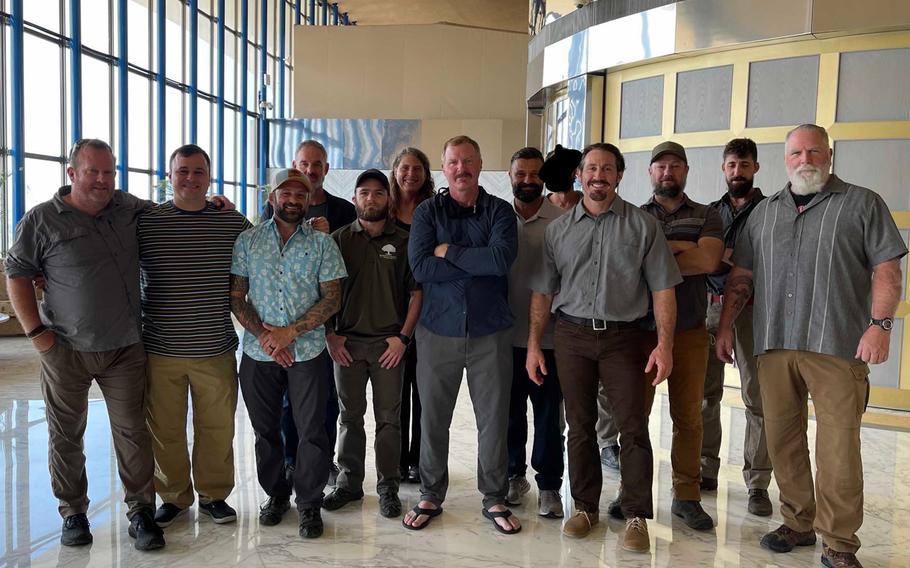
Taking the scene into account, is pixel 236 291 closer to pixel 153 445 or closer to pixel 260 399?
pixel 260 399

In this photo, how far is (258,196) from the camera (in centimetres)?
1750

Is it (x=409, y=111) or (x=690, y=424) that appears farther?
(x=409, y=111)

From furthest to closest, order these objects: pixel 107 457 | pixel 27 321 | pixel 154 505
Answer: pixel 107 457
pixel 154 505
pixel 27 321

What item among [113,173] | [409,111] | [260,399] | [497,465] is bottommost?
[497,465]

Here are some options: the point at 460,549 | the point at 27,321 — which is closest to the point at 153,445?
the point at 27,321

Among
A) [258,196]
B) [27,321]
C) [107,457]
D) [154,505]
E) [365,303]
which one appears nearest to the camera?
[27,321]

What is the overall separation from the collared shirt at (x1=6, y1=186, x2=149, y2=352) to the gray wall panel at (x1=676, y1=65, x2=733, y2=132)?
15.2 ft

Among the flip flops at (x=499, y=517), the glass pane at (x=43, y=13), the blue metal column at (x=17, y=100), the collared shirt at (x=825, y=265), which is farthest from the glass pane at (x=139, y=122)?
the collared shirt at (x=825, y=265)

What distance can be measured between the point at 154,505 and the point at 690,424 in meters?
2.51

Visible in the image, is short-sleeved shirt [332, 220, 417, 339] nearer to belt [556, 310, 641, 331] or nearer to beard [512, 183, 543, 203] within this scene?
beard [512, 183, 543, 203]

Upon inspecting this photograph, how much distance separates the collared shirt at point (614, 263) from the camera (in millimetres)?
3176

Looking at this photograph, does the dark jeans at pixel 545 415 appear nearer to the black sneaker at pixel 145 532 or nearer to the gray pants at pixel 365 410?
the gray pants at pixel 365 410

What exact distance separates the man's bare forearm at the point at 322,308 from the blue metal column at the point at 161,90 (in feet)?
36.4

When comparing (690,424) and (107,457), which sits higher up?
(690,424)
